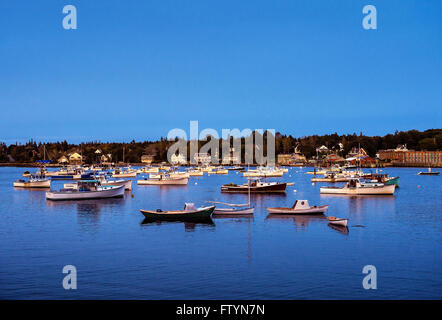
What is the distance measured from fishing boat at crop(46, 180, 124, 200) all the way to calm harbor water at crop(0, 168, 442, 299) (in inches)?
475

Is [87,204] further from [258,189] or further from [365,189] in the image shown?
[365,189]

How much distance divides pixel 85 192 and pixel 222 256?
38508 mm

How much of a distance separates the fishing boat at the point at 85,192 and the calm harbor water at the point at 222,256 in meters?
12.1

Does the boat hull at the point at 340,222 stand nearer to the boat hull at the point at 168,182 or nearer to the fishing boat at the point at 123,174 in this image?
the boat hull at the point at 168,182

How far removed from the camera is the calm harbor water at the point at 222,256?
2238cm

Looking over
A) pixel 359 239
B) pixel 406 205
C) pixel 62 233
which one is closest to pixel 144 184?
pixel 406 205

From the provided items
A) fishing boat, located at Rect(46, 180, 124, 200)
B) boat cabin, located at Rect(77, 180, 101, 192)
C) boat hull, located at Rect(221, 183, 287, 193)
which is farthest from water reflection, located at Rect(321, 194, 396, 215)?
boat cabin, located at Rect(77, 180, 101, 192)

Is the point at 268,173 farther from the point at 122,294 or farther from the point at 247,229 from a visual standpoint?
the point at 122,294

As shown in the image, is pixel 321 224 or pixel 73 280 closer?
pixel 73 280

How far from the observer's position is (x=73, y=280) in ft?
77.9

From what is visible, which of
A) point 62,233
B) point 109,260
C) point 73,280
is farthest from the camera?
point 62,233

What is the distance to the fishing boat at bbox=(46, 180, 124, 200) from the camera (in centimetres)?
6369

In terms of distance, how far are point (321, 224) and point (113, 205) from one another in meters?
27.7

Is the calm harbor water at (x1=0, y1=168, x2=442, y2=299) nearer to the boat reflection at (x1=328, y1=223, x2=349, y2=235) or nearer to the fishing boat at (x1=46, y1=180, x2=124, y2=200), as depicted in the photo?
the boat reflection at (x1=328, y1=223, x2=349, y2=235)
